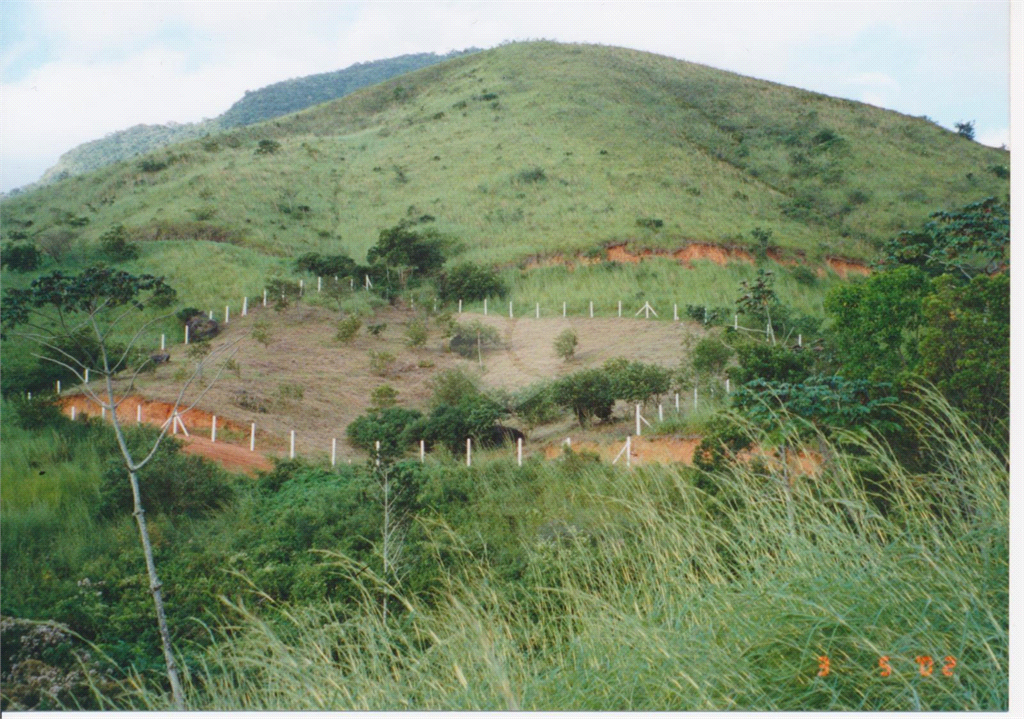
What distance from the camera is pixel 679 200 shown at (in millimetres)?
4957

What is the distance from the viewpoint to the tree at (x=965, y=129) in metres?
4.11

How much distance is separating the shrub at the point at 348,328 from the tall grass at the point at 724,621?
1.40 meters

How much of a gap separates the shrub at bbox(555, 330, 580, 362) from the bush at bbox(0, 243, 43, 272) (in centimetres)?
292

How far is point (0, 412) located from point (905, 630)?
13.9 ft

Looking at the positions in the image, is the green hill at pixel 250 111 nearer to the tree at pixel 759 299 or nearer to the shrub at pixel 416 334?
the shrub at pixel 416 334

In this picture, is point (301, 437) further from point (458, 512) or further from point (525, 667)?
point (525, 667)

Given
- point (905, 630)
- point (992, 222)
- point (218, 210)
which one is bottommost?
point (905, 630)

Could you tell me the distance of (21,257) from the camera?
427 centimetres

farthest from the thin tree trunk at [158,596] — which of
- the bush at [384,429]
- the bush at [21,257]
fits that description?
the bush at [21,257]

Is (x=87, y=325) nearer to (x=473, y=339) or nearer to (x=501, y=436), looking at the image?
(x=473, y=339)

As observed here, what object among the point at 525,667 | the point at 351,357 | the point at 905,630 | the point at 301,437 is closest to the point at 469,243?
the point at 351,357

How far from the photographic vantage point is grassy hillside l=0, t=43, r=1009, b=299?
4.79 metres

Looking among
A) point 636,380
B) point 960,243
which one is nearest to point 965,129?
point 960,243
